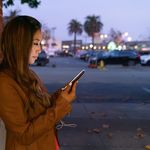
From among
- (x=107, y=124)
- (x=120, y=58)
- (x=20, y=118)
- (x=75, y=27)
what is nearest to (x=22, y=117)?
(x=20, y=118)

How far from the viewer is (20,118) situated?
2.75 meters

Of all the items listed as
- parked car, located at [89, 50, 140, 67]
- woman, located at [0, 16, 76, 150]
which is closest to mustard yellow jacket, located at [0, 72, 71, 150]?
woman, located at [0, 16, 76, 150]

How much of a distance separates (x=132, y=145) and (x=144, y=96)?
8267mm

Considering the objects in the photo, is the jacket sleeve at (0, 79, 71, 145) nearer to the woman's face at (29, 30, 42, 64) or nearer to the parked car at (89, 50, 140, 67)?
the woman's face at (29, 30, 42, 64)

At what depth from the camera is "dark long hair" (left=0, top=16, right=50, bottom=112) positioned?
9.21ft

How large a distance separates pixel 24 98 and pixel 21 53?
25cm

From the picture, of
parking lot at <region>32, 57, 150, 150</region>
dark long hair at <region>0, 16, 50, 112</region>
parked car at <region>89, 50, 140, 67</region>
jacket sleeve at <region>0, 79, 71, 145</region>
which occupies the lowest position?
parked car at <region>89, 50, 140, 67</region>

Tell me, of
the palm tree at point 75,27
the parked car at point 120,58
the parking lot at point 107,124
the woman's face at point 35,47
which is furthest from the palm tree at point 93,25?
the woman's face at point 35,47

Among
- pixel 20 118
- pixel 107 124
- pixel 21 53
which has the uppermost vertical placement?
pixel 21 53

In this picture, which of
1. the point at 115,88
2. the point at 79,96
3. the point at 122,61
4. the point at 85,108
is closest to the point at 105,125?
the point at 85,108

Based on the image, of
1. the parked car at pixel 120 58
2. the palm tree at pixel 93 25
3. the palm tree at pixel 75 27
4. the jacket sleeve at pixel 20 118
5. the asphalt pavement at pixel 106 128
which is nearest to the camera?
the jacket sleeve at pixel 20 118

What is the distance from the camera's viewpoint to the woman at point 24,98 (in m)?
2.76

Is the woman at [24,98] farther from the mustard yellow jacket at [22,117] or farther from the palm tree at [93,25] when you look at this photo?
the palm tree at [93,25]

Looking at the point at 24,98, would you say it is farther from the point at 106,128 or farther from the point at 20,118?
the point at 106,128
